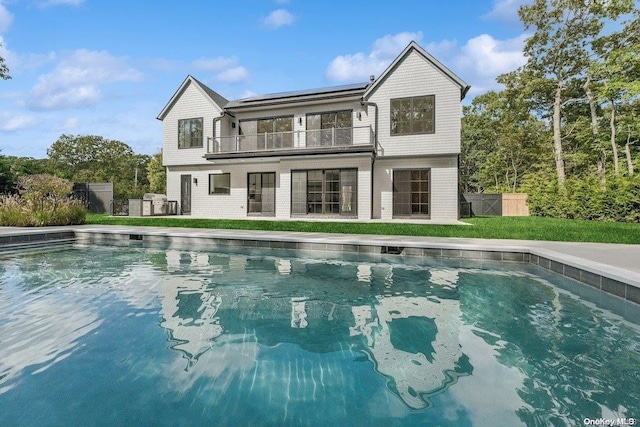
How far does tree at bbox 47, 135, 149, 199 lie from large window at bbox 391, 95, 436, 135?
33783mm

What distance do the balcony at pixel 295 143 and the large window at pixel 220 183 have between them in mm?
1365

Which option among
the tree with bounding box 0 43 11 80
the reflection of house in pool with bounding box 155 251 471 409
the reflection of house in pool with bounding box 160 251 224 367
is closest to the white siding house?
the reflection of house in pool with bounding box 155 251 471 409

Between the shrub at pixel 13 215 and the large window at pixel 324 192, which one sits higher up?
the large window at pixel 324 192

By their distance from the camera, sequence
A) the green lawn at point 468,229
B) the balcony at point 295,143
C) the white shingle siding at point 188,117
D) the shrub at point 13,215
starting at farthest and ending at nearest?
the white shingle siding at point 188,117
the balcony at point 295,143
the shrub at point 13,215
the green lawn at point 468,229

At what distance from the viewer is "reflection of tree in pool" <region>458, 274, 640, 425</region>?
8.23 ft

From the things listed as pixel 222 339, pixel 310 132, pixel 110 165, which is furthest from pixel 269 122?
pixel 110 165

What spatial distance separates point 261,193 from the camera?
17.6 metres

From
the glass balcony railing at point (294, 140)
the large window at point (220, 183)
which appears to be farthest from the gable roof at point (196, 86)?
the large window at point (220, 183)

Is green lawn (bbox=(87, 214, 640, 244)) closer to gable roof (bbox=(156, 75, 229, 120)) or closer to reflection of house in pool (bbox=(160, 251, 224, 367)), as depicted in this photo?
reflection of house in pool (bbox=(160, 251, 224, 367))

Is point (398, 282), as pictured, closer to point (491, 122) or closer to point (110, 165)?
point (491, 122)

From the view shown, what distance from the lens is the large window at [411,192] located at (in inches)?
585

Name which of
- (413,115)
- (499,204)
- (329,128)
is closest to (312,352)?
(413,115)

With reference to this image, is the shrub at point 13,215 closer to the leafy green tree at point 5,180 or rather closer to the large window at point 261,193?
the leafy green tree at point 5,180

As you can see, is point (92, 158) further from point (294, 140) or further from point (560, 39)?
point (560, 39)
